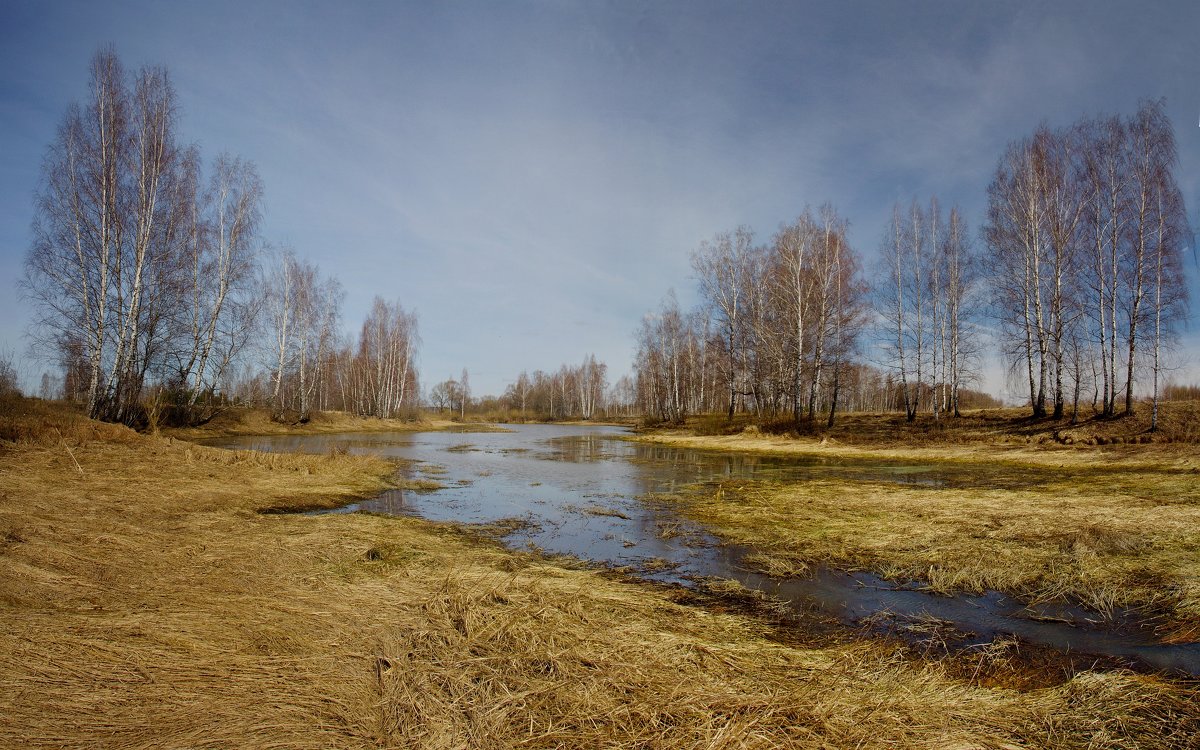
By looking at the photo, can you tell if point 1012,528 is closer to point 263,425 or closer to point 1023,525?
point 1023,525

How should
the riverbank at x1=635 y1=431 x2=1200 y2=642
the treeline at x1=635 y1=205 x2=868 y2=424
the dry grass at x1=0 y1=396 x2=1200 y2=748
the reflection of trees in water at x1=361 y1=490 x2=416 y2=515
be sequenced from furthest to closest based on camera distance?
the treeline at x1=635 y1=205 x2=868 y2=424 → the reflection of trees in water at x1=361 y1=490 x2=416 y2=515 → the riverbank at x1=635 y1=431 x2=1200 y2=642 → the dry grass at x1=0 y1=396 x2=1200 y2=748

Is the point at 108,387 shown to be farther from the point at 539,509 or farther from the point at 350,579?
the point at 350,579

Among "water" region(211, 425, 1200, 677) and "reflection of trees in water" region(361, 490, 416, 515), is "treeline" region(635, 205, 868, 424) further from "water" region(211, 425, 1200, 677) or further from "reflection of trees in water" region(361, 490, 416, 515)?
"reflection of trees in water" region(361, 490, 416, 515)

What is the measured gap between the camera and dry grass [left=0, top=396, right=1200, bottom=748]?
8.04ft

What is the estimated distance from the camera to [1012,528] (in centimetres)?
754

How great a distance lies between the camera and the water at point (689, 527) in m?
4.40

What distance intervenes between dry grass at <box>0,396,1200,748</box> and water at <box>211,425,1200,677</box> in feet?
3.35

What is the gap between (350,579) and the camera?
5043 mm

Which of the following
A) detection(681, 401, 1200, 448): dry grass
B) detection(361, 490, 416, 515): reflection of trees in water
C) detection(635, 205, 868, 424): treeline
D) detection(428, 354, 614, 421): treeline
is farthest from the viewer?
detection(428, 354, 614, 421): treeline

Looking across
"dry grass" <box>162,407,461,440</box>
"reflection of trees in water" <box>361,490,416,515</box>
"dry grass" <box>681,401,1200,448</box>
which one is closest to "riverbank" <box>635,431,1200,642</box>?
"dry grass" <box>681,401,1200,448</box>

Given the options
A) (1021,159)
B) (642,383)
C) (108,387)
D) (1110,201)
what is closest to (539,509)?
(108,387)

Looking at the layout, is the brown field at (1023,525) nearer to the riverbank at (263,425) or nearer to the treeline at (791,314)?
the treeline at (791,314)

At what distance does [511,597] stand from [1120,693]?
13.2ft

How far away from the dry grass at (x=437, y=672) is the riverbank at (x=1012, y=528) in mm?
2313
